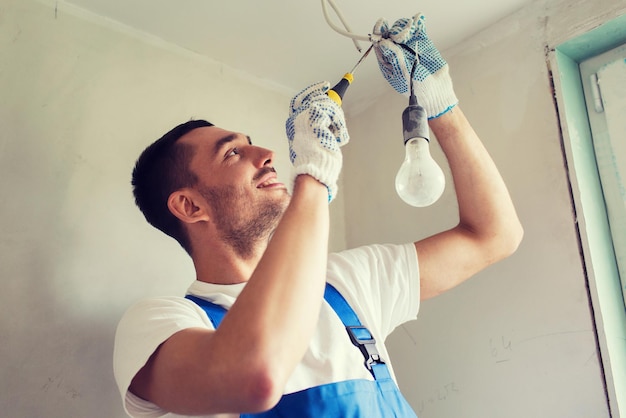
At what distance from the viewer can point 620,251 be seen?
1.06 meters

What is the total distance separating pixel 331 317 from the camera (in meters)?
0.84

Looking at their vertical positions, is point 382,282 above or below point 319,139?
below

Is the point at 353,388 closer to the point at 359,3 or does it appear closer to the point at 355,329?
the point at 355,329

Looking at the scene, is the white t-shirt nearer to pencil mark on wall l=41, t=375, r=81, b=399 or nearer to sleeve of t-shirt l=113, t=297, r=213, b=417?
sleeve of t-shirt l=113, t=297, r=213, b=417

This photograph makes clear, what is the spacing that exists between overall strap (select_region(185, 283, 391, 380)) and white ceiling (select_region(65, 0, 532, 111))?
0.78 metres

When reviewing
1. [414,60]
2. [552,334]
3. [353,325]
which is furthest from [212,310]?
[552,334]

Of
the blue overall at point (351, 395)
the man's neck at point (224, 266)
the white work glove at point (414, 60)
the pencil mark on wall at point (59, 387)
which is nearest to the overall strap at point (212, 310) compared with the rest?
the blue overall at point (351, 395)

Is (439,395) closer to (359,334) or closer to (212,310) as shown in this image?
(359,334)

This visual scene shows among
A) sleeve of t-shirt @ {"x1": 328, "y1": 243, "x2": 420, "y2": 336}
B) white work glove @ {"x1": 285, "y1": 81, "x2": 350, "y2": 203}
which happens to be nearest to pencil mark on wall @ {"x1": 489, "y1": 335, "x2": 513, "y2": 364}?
sleeve of t-shirt @ {"x1": 328, "y1": 243, "x2": 420, "y2": 336}

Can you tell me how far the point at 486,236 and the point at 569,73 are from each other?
52 centimetres

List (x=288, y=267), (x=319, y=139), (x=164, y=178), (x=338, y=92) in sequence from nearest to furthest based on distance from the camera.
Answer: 1. (x=288, y=267)
2. (x=319, y=139)
3. (x=338, y=92)
4. (x=164, y=178)

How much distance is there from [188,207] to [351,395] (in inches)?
21.2

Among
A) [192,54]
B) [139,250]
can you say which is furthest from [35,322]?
[192,54]

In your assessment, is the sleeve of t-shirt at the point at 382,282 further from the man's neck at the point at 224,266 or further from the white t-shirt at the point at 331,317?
the man's neck at the point at 224,266
